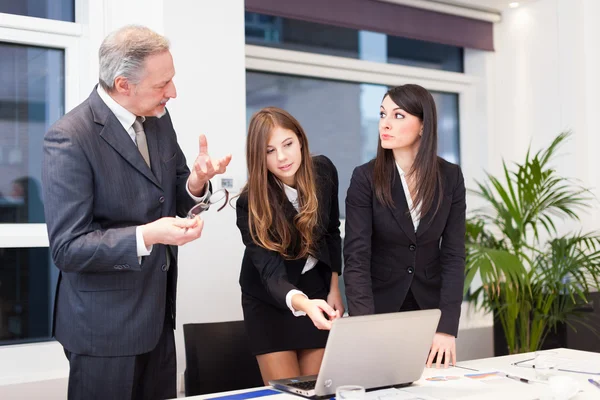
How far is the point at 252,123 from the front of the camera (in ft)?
8.23

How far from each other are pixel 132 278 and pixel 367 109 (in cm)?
297

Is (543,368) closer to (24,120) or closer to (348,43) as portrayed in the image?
(24,120)

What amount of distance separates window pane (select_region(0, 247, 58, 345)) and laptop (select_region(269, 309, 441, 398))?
1.83 metres

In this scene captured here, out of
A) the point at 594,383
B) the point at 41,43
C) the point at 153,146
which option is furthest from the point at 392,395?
the point at 41,43

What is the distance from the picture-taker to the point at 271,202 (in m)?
2.50

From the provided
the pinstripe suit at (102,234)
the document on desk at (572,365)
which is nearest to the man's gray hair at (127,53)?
the pinstripe suit at (102,234)

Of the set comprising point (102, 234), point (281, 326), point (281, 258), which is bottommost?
point (281, 326)

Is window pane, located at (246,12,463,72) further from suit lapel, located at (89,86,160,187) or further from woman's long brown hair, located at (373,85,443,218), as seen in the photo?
suit lapel, located at (89,86,160,187)

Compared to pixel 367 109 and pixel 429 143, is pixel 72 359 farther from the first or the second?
pixel 367 109

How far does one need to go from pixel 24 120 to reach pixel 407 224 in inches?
78.5

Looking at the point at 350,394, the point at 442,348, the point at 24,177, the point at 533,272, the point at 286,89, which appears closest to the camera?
the point at 350,394

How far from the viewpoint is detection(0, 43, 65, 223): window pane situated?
330cm

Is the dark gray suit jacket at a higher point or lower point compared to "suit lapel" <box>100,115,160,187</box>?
lower

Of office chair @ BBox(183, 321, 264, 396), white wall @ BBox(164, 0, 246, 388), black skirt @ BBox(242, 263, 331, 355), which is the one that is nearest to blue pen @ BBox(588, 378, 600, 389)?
black skirt @ BBox(242, 263, 331, 355)
